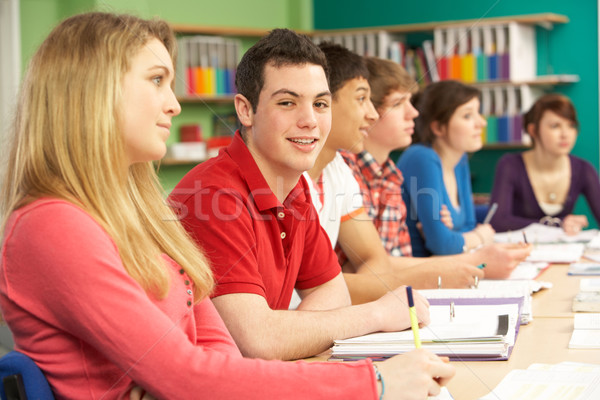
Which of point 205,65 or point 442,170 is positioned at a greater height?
point 205,65

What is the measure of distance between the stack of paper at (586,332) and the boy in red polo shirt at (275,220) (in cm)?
31

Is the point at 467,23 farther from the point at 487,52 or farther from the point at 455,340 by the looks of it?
the point at 455,340

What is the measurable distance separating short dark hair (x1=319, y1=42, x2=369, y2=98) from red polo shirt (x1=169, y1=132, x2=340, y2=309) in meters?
0.67

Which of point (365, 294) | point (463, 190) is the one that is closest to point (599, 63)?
point (463, 190)

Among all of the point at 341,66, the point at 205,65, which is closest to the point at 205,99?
the point at 205,65

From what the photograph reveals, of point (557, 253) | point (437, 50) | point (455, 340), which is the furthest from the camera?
point (437, 50)

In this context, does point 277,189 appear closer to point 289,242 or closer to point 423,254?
point 289,242

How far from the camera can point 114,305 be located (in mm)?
918

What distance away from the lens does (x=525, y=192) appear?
3.72m

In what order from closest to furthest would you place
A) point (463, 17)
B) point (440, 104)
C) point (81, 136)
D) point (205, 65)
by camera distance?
point (81, 136), point (440, 104), point (205, 65), point (463, 17)

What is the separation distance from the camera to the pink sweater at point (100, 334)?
909 mm

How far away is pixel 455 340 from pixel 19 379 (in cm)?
79

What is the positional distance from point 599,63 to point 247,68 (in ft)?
14.9

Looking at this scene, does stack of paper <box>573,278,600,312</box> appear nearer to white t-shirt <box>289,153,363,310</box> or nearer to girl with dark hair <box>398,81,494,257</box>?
Result: white t-shirt <box>289,153,363,310</box>
